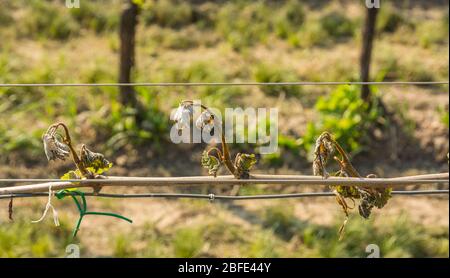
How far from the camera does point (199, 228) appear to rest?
6035mm

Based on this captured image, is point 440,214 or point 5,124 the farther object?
point 5,124

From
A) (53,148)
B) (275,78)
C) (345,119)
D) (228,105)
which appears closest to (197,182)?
(53,148)

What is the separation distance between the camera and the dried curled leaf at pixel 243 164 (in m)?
2.89

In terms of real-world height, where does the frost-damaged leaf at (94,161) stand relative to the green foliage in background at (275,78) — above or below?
below

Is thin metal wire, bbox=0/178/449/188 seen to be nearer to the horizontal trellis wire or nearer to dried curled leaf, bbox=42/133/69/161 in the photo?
the horizontal trellis wire

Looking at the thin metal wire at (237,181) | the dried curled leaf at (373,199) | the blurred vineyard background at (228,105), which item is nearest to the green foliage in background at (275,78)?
the blurred vineyard background at (228,105)

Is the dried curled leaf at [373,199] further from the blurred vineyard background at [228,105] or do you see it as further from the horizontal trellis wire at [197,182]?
the blurred vineyard background at [228,105]

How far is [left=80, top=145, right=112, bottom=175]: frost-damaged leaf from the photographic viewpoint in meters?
2.91

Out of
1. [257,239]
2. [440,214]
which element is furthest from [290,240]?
[440,214]

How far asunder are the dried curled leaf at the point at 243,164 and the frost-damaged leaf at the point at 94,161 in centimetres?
49

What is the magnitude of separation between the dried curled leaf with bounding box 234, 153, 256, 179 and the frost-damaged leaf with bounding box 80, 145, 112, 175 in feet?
1.62

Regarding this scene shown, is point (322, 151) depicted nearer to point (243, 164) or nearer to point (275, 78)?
point (243, 164)

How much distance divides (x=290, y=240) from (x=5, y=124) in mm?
3110

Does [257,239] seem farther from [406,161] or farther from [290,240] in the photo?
[406,161]
